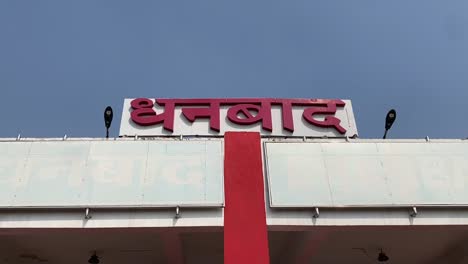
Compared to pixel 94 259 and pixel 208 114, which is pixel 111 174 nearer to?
pixel 94 259

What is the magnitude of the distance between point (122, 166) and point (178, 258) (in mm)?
3345

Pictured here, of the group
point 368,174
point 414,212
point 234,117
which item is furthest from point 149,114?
point 414,212

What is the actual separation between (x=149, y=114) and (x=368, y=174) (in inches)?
297

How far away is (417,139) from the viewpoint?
46.2 feet

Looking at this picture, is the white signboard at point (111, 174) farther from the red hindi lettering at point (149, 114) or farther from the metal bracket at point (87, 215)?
the red hindi lettering at point (149, 114)

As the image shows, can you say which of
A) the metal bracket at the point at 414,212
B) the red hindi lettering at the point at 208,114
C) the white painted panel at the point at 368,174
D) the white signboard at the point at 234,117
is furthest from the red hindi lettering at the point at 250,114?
the metal bracket at the point at 414,212

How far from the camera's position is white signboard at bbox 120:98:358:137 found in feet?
53.9

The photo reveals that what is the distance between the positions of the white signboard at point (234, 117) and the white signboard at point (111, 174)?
2809 millimetres

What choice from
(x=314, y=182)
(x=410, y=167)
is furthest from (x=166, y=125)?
(x=410, y=167)

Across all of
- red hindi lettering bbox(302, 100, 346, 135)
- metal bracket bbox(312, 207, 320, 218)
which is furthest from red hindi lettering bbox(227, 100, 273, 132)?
metal bracket bbox(312, 207, 320, 218)

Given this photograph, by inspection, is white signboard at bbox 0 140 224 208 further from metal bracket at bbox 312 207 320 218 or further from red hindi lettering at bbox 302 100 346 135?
red hindi lettering at bbox 302 100 346 135

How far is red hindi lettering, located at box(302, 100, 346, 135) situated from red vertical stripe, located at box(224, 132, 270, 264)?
3602 millimetres

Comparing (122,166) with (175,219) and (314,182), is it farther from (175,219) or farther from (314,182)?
(314,182)

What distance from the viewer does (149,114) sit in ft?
55.2
